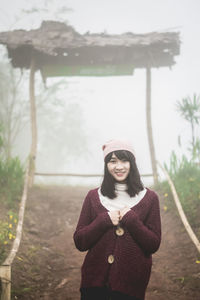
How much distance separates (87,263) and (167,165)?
5.11m

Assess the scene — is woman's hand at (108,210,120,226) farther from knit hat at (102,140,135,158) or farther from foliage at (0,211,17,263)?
foliage at (0,211,17,263)

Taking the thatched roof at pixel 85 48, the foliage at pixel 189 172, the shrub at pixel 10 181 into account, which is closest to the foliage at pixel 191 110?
the foliage at pixel 189 172

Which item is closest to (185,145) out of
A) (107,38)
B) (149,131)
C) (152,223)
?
(149,131)

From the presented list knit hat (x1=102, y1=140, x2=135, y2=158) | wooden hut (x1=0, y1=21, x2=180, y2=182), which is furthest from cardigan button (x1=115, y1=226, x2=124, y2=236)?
wooden hut (x1=0, y1=21, x2=180, y2=182)

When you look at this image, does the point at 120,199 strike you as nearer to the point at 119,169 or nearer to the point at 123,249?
the point at 119,169

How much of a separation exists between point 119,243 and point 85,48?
6808mm

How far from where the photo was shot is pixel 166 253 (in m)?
3.93

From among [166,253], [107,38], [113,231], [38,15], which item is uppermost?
[38,15]

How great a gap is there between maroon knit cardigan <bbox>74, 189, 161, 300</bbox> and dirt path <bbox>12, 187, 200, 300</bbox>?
1.50 m

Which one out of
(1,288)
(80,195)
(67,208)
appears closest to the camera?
(1,288)

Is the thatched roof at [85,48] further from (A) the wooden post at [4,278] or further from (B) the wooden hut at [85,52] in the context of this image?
(A) the wooden post at [4,278]

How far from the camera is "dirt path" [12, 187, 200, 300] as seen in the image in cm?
288

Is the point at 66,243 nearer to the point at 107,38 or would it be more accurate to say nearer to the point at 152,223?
the point at 152,223

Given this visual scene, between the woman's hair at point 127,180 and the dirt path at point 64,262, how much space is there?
172 cm
